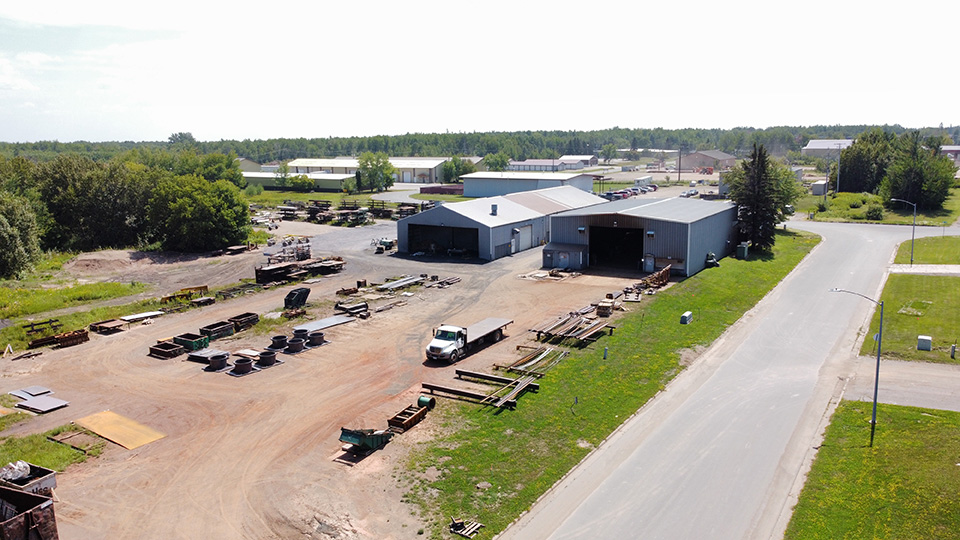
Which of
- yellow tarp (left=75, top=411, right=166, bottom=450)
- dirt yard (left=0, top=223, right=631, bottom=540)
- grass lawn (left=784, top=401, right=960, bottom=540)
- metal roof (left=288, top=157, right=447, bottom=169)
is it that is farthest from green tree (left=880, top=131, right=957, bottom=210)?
yellow tarp (left=75, top=411, right=166, bottom=450)

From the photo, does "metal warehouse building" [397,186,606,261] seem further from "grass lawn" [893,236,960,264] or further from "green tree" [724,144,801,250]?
"grass lawn" [893,236,960,264]

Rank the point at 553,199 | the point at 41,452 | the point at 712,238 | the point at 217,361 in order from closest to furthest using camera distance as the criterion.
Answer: the point at 41,452
the point at 217,361
the point at 712,238
the point at 553,199

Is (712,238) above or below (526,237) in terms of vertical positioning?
above

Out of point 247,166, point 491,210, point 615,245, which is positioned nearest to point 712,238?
point 615,245

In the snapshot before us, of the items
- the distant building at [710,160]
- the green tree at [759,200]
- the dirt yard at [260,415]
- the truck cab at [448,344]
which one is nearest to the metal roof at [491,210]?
the dirt yard at [260,415]

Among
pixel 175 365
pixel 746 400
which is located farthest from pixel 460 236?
pixel 746 400

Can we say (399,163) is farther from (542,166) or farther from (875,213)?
(875,213)

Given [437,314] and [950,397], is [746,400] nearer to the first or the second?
[950,397]

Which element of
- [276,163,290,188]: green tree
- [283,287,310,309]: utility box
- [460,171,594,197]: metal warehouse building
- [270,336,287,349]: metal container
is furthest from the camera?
[276,163,290,188]: green tree
